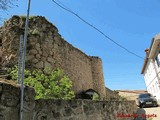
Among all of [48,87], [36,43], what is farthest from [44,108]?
[36,43]

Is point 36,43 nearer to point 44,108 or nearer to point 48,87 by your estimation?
point 48,87

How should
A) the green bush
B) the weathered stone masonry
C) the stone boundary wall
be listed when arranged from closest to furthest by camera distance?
1. the stone boundary wall
2. the green bush
3. the weathered stone masonry

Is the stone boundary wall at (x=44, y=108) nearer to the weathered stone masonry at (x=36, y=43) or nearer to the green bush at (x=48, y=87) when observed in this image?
the green bush at (x=48, y=87)

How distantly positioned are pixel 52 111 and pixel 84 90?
9782 mm

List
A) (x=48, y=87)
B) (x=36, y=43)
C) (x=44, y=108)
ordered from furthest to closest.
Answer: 1. (x=36, y=43)
2. (x=48, y=87)
3. (x=44, y=108)

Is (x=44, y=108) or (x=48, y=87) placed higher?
(x=48, y=87)

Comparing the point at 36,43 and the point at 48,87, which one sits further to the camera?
the point at 36,43

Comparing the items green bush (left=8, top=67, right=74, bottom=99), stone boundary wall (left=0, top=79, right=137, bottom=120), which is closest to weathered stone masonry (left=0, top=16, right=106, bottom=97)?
green bush (left=8, top=67, right=74, bottom=99)

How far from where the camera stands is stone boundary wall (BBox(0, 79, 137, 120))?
3041mm

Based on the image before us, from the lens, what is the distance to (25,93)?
3354 mm

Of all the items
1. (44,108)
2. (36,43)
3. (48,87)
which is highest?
(36,43)

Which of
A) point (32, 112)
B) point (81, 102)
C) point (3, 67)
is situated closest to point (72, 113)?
point (81, 102)

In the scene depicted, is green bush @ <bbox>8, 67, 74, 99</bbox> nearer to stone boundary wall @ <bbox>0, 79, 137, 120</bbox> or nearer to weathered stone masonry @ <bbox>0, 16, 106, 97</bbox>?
stone boundary wall @ <bbox>0, 79, 137, 120</bbox>

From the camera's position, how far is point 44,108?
13.1 feet
